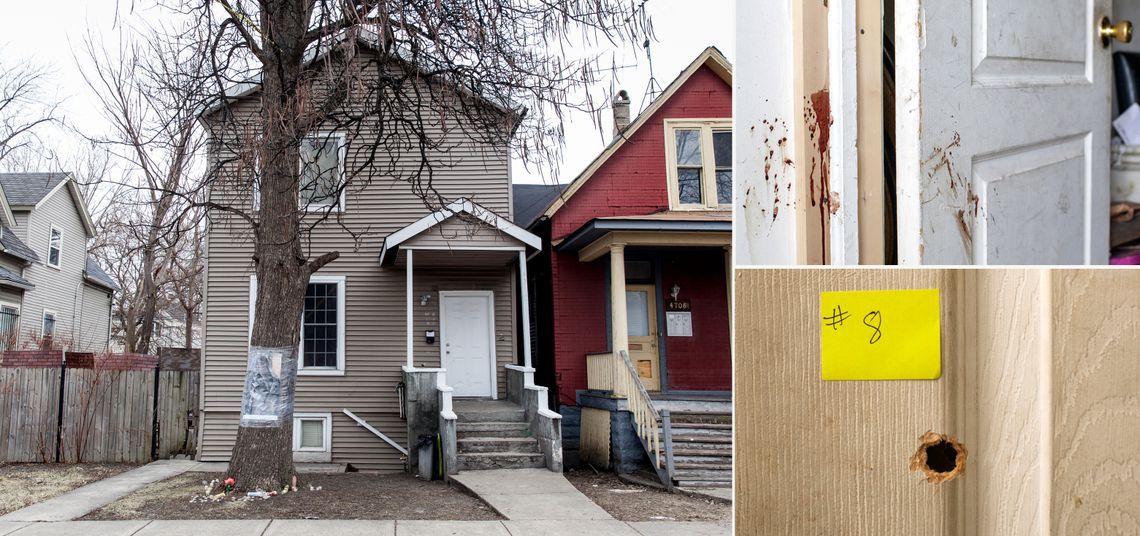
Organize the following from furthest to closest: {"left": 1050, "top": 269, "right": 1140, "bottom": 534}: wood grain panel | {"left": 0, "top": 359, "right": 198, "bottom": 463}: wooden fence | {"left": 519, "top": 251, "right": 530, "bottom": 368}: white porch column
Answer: {"left": 0, "top": 359, "right": 198, "bottom": 463}: wooden fence, {"left": 519, "top": 251, "right": 530, "bottom": 368}: white porch column, {"left": 1050, "top": 269, "right": 1140, "bottom": 534}: wood grain panel

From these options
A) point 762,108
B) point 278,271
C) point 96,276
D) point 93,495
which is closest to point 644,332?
point 278,271

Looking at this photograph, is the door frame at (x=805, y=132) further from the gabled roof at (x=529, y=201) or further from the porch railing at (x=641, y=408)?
the gabled roof at (x=529, y=201)

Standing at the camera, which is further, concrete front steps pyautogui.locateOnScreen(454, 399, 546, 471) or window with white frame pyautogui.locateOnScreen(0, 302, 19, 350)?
window with white frame pyautogui.locateOnScreen(0, 302, 19, 350)

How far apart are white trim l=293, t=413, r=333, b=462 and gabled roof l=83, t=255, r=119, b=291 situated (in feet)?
54.0

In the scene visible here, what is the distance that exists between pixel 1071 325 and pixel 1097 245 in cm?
94

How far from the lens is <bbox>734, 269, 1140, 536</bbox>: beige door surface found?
935 millimetres

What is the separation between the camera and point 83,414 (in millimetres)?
13180

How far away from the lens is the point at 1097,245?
1740 millimetres

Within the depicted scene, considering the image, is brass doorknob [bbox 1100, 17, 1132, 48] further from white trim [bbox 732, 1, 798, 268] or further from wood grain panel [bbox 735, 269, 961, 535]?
wood grain panel [bbox 735, 269, 961, 535]

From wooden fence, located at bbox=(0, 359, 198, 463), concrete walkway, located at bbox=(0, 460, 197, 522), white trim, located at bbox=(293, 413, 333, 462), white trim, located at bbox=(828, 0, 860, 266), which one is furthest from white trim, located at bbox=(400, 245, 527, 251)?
white trim, located at bbox=(828, 0, 860, 266)

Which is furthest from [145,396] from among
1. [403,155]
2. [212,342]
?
[403,155]

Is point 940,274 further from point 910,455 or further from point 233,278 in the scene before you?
point 233,278

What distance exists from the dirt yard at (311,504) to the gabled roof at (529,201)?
6.35 meters

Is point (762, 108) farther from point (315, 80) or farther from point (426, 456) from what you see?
point (426, 456)
